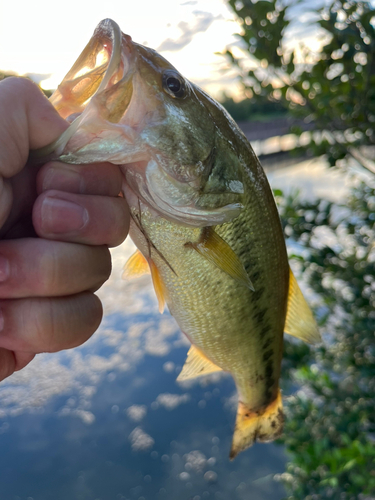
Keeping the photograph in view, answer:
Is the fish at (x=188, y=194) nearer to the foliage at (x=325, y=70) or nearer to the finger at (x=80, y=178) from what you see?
the finger at (x=80, y=178)

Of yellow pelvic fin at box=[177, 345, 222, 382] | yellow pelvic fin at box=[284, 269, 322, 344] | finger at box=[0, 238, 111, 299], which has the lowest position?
yellow pelvic fin at box=[177, 345, 222, 382]

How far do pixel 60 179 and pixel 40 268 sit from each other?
0.19 m

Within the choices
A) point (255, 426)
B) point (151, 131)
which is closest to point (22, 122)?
point (151, 131)

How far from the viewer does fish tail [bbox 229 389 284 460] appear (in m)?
1.45

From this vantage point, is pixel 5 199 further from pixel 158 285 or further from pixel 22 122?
pixel 158 285

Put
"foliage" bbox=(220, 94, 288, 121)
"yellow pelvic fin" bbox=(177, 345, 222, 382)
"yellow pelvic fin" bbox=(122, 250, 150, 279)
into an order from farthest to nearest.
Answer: "foliage" bbox=(220, 94, 288, 121)
"yellow pelvic fin" bbox=(177, 345, 222, 382)
"yellow pelvic fin" bbox=(122, 250, 150, 279)

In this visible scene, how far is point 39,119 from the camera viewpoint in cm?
76

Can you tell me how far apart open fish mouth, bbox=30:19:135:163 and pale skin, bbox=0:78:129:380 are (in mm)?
52

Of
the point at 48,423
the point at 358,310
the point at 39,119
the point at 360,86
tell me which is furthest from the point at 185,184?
the point at 48,423

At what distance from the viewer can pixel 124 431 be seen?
3299 mm

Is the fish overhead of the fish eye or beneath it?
beneath

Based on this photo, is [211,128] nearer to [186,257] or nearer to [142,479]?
[186,257]

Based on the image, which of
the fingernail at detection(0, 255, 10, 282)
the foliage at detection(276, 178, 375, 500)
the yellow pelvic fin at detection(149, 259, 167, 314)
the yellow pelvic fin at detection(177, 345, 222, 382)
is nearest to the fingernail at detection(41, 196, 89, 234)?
the fingernail at detection(0, 255, 10, 282)

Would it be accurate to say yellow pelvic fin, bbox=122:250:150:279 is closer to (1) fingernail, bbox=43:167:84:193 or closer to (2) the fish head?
(2) the fish head
